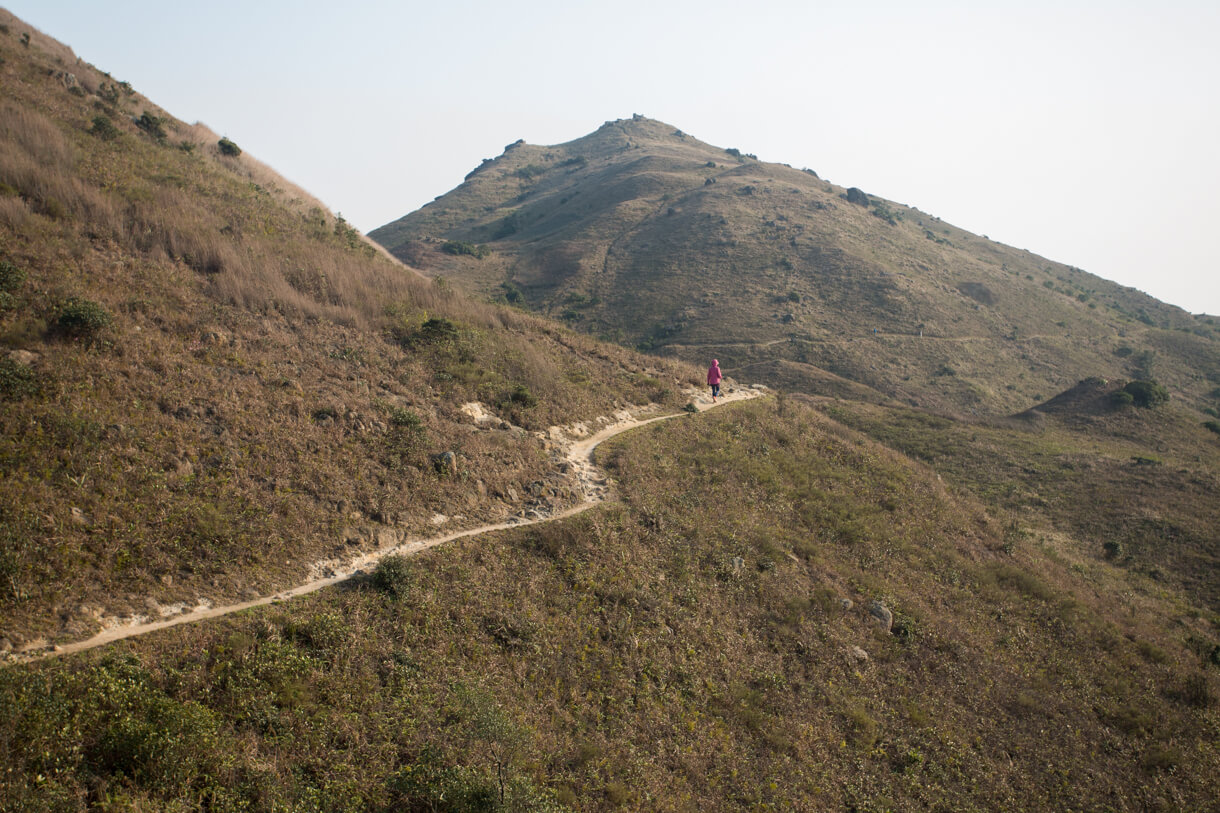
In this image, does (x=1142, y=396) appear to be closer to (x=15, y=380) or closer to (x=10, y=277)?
(x=15, y=380)

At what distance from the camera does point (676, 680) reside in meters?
12.7

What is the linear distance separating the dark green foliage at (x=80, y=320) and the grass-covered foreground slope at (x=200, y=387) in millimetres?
37

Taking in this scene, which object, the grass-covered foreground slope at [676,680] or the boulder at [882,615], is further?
the boulder at [882,615]

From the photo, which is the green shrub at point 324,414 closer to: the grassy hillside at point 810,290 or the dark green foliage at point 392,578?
the dark green foliage at point 392,578

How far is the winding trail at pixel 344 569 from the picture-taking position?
26.3 ft

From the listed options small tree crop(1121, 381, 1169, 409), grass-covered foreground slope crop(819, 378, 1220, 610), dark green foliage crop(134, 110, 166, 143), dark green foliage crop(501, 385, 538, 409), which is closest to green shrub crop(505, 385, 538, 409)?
dark green foliage crop(501, 385, 538, 409)

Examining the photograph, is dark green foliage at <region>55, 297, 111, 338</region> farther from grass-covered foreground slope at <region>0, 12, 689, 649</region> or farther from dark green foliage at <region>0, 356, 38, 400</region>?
dark green foliage at <region>0, 356, 38, 400</region>

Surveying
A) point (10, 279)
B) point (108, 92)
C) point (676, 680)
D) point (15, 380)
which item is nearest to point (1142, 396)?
point (676, 680)

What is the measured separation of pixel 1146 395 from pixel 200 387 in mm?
57134

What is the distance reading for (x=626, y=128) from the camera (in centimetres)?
16325

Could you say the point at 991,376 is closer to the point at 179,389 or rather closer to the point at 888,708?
the point at 888,708

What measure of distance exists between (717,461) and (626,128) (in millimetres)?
160456

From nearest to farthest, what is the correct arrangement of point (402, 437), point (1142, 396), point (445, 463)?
1. point (445, 463)
2. point (402, 437)
3. point (1142, 396)

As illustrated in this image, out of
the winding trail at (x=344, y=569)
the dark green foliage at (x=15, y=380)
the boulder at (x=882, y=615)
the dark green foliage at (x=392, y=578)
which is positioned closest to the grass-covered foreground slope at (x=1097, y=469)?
the boulder at (x=882, y=615)
